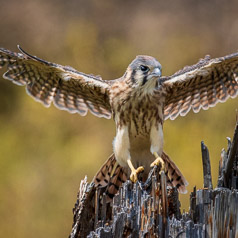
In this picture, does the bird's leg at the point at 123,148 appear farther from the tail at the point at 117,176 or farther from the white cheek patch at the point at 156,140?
the white cheek patch at the point at 156,140

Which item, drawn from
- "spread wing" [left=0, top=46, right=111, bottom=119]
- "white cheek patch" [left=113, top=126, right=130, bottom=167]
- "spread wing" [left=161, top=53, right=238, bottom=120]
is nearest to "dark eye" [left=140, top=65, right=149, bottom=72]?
"spread wing" [left=161, top=53, right=238, bottom=120]

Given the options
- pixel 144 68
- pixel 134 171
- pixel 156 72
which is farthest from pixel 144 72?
pixel 134 171

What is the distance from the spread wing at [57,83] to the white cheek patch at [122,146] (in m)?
0.45

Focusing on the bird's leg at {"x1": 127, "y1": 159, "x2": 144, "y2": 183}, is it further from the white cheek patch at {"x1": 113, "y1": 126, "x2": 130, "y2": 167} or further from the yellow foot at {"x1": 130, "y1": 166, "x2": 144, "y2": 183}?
the white cheek patch at {"x1": 113, "y1": 126, "x2": 130, "y2": 167}

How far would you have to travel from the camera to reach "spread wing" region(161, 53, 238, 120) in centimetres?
545

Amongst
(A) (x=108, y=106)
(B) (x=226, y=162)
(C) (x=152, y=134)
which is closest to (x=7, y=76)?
(A) (x=108, y=106)

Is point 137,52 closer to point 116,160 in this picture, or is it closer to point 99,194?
point 116,160

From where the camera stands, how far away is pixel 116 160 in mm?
5488

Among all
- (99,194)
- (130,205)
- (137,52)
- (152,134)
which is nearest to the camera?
(130,205)

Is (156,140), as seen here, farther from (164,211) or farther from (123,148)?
(164,211)

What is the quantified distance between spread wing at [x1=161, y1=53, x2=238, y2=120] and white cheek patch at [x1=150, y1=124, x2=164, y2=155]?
14.3 inches

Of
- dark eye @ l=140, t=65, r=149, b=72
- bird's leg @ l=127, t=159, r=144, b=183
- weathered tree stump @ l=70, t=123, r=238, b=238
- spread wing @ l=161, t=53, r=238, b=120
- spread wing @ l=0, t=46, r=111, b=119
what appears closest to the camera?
weathered tree stump @ l=70, t=123, r=238, b=238

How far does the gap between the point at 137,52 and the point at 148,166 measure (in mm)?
3334

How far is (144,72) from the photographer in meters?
5.28
